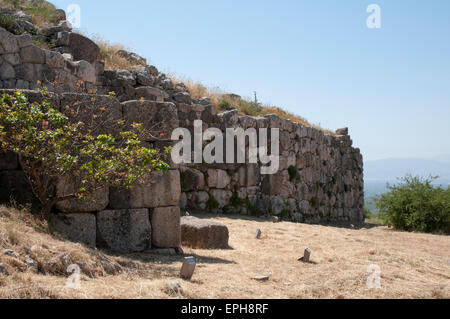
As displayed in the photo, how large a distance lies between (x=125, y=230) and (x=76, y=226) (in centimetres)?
66

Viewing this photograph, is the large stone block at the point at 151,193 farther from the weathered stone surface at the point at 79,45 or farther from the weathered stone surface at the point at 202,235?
the weathered stone surface at the point at 79,45

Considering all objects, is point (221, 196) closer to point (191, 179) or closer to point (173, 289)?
point (191, 179)

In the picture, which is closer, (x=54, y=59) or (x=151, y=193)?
(x=151, y=193)

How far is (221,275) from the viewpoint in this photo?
5230mm

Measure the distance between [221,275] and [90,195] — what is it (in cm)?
189

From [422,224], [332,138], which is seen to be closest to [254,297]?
[422,224]

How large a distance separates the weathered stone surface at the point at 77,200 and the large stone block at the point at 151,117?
1032mm

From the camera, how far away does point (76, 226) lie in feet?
18.9

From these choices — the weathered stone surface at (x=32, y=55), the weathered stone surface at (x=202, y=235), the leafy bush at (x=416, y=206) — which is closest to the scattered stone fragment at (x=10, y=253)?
the weathered stone surface at (x=202, y=235)

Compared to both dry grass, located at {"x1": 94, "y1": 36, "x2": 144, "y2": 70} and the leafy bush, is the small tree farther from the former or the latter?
the leafy bush

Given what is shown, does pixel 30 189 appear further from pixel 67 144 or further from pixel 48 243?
pixel 48 243

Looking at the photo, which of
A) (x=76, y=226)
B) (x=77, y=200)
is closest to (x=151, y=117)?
(x=77, y=200)

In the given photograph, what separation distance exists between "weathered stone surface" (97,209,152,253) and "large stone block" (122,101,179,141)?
1118 mm

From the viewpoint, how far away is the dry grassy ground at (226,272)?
3990 millimetres
